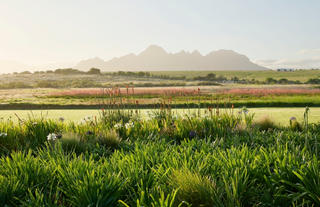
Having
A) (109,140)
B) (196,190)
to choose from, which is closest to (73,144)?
(109,140)

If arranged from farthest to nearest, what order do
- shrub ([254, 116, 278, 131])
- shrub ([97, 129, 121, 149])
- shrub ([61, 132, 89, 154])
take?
shrub ([254, 116, 278, 131])
shrub ([97, 129, 121, 149])
shrub ([61, 132, 89, 154])

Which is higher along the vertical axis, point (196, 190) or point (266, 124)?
point (196, 190)

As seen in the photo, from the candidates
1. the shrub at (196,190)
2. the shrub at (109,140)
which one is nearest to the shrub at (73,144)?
the shrub at (109,140)

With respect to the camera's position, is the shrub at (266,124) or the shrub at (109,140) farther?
the shrub at (266,124)

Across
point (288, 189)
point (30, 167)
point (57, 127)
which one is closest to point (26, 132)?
point (57, 127)

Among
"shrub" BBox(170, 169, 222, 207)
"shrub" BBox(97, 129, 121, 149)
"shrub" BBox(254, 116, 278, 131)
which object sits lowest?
"shrub" BBox(254, 116, 278, 131)

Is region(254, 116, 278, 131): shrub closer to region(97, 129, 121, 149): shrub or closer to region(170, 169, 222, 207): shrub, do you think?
region(97, 129, 121, 149): shrub

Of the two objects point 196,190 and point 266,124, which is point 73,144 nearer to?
point 196,190

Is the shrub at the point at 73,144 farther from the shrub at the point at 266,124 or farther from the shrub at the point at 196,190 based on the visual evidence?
the shrub at the point at 266,124

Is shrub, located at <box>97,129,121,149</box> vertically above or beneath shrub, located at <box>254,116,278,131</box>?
above

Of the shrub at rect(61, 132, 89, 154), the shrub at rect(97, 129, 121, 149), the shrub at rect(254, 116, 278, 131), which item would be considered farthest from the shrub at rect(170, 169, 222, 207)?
the shrub at rect(254, 116, 278, 131)

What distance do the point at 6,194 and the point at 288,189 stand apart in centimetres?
324

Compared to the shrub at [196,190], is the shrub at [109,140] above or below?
below

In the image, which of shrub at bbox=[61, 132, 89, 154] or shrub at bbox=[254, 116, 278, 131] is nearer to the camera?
shrub at bbox=[61, 132, 89, 154]
